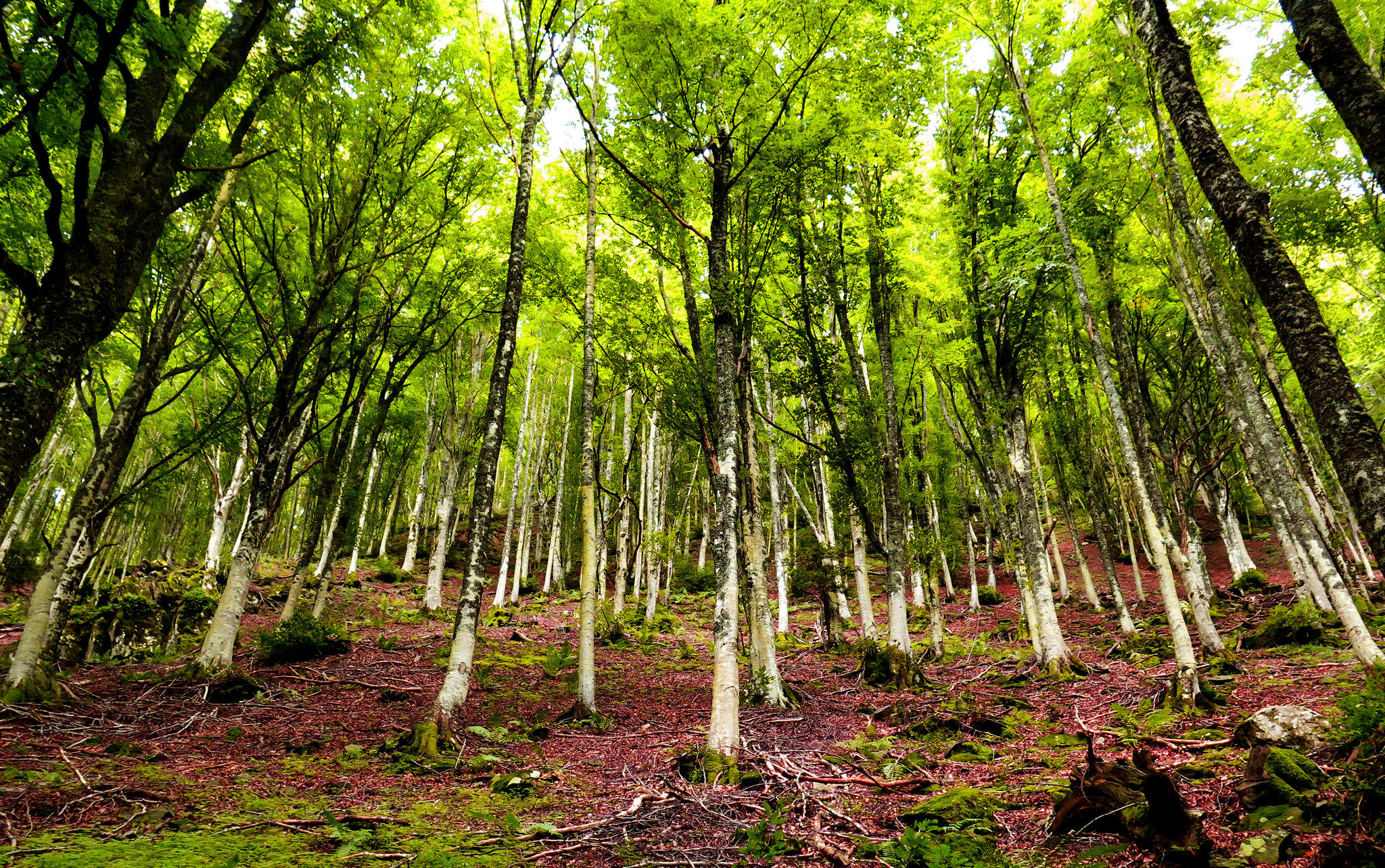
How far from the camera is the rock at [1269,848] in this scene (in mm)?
3090

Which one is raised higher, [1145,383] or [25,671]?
[1145,383]

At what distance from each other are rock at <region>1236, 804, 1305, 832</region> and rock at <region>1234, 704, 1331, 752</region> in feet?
3.70

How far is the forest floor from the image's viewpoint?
4.09 metres

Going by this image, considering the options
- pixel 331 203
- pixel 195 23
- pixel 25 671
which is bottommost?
pixel 25 671

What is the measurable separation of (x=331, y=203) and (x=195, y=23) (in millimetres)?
5347

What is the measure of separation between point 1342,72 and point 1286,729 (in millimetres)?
5123

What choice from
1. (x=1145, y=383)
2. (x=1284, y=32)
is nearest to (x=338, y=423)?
(x=1145, y=383)

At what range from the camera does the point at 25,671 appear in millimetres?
7461

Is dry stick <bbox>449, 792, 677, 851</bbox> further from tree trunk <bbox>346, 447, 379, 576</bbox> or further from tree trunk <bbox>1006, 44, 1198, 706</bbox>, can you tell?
tree trunk <bbox>346, 447, 379, 576</bbox>

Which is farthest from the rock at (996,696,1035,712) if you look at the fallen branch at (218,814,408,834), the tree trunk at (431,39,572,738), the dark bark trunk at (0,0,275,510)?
the dark bark trunk at (0,0,275,510)

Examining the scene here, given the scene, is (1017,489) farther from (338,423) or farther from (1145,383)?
(338,423)

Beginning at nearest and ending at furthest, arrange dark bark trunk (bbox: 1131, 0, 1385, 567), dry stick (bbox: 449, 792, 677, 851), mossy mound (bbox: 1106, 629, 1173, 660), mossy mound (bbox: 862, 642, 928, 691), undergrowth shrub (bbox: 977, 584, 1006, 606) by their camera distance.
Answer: dark bark trunk (bbox: 1131, 0, 1385, 567) < dry stick (bbox: 449, 792, 677, 851) < mossy mound (bbox: 862, 642, 928, 691) < mossy mound (bbox: 1106, 629, 1173, 660) < undergrowth shrub (bbox: 977, 584, 1006, 606)

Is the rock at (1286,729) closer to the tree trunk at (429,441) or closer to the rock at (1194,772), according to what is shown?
the rock at (1194,772)

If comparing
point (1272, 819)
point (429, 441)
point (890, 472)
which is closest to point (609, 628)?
point (890, 472)
